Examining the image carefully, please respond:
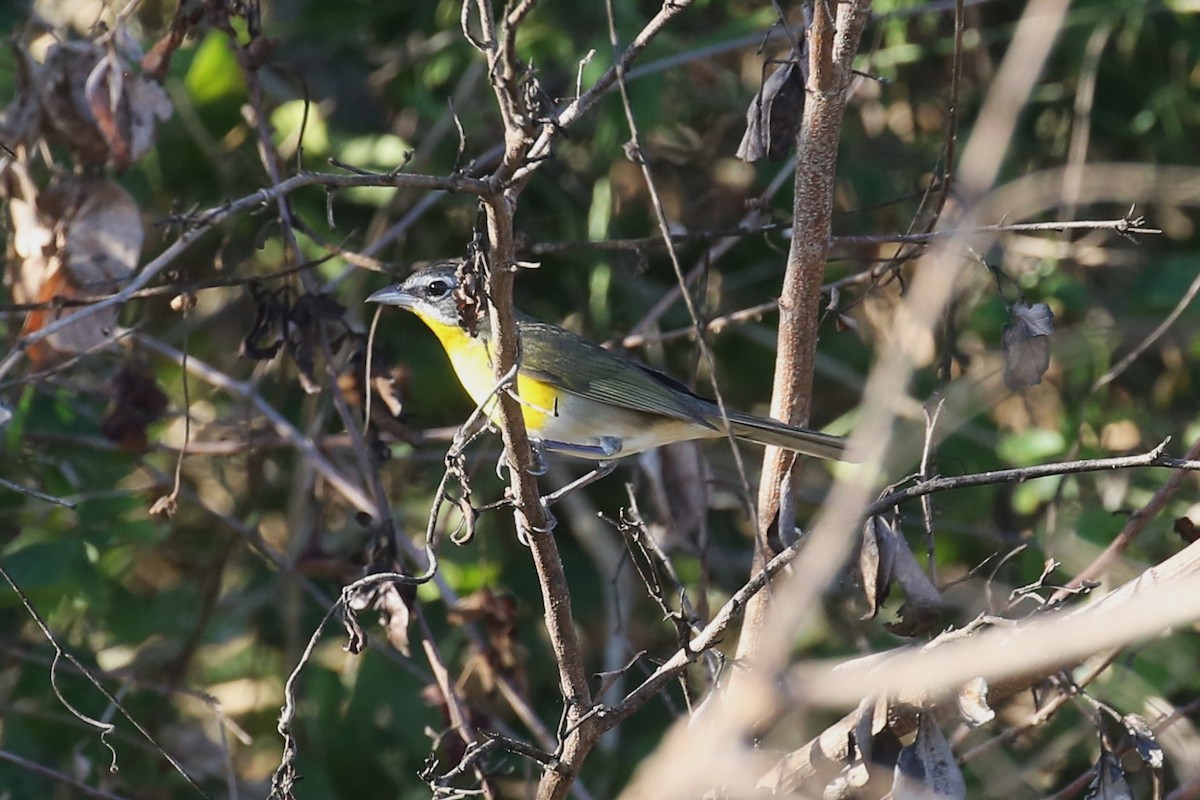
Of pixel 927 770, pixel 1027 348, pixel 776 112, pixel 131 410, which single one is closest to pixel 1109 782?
pixel 927 770

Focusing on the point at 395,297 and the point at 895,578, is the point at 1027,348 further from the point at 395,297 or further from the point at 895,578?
the point at 395,297

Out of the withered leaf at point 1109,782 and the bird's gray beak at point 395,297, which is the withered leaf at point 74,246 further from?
the withered leaf at point 1109,782

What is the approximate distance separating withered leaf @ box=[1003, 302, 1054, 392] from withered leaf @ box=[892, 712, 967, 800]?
29.8 inches

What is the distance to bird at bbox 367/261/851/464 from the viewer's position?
3.96 meters

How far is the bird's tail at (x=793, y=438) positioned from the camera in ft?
9.82

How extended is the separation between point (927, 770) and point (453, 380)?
305 cm

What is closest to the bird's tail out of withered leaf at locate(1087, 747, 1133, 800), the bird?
the bird

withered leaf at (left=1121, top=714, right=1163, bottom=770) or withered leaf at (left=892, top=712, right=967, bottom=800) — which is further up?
withered leaf at (left=1121, top=714, right=1163, bottom=770)

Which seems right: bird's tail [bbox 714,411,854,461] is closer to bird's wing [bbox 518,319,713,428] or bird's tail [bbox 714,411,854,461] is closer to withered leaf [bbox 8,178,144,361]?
bird's wing [bbox 518,319,713,428]

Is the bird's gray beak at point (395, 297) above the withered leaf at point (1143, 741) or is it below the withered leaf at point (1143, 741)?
below

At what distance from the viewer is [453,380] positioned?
5156mm

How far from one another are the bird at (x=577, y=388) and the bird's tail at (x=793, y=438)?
0.70m

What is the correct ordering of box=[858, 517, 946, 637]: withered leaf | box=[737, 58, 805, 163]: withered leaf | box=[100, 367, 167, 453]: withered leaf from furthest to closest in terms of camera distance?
box=[100, 367, 167, 453]: withered leaf < box=[737, 58, 805, 163]: withered leaf < box=[858, 517, 946, 637]: withered leaf

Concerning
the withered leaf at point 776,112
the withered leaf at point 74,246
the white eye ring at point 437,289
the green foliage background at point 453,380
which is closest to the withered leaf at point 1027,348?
the withered leaf at point 776,112
